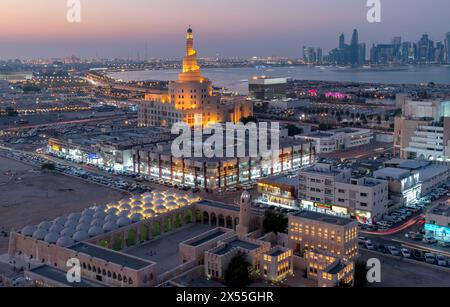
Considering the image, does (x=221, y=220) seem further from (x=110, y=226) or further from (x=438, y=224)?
(x=438, y=224)

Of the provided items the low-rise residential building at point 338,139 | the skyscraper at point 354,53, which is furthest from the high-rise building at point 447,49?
the low-rise residential building at point 338,139

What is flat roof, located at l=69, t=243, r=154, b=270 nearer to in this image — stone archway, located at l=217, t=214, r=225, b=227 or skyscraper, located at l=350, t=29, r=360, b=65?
stone archway, located at l=217, t=214, r=225, b=227

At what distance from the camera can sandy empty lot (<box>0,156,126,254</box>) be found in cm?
2017

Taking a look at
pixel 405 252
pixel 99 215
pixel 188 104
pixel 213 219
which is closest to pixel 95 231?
pixel 99 215

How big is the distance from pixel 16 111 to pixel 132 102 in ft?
48.3

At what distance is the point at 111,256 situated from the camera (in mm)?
14250

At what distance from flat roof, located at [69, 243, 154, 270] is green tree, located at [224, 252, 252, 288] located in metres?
2.13

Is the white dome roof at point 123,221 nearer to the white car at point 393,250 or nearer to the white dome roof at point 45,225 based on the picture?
the white dome roof at point 45,225

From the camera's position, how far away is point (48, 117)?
165 feet

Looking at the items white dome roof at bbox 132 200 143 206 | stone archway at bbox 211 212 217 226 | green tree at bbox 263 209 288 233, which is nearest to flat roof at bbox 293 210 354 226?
green tree at bbox 263 209 288 233

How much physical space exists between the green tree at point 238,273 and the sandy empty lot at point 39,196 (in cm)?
778

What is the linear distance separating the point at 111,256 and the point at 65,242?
1779mm
